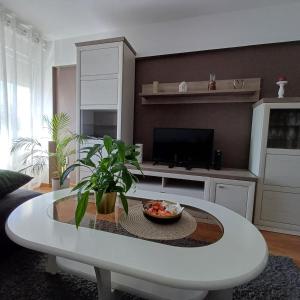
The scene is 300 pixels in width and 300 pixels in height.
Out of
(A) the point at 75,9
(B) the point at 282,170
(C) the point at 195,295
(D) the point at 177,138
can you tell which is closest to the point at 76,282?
(C) the point at 195,295

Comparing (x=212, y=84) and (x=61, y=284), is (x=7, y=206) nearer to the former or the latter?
(x=61, y=284)

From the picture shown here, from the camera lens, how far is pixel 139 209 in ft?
4.14

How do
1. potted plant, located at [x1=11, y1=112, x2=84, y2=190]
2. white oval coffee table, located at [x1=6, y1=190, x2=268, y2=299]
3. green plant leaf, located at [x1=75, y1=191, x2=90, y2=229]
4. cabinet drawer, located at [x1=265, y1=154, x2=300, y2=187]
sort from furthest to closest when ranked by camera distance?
potted plant, located at [x1=11, y1=112, x2=84, y2=190], cabinet drawer, located at [x1=265, y1=154, x2=300, y2=187], green plant leaf, located at [x1=75, y1=191, x2=90, y2=229], white oval coffee table, located at [x1=6, y1=190, x2=268, y2=299]

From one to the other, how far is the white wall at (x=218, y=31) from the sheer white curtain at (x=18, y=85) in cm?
109

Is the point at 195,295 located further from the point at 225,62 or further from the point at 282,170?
the point at 225,62

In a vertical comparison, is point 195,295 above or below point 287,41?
below

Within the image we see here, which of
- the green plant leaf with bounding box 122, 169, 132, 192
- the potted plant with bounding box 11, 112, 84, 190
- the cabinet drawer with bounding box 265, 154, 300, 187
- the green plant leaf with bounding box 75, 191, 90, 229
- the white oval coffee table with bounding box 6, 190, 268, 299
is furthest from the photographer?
the potted plant with bounding box 11, 112, 84, 190

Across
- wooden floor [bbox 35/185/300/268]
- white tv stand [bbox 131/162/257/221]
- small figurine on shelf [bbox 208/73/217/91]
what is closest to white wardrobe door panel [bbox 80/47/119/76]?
small figurine on shelf [bbox 208/73/217/91]

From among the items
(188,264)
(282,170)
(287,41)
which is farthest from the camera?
(287,41)

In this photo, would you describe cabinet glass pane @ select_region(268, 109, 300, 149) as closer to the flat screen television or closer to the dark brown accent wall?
the dark brown accent wall

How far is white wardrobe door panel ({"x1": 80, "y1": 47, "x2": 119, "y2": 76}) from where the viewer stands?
99.9 inches

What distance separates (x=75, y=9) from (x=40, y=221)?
8.55ft

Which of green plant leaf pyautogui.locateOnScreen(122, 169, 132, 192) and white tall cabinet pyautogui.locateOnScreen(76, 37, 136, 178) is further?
white tall cabinet pyautogui.locateOnScreen(76, 37, 136, 178)

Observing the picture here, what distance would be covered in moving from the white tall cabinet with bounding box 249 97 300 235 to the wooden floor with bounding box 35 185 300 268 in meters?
0.07
